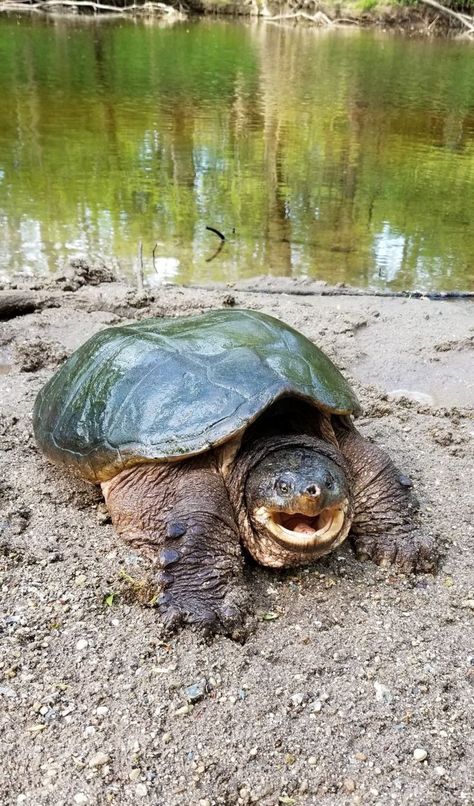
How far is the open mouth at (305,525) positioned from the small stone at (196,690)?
0.52 m

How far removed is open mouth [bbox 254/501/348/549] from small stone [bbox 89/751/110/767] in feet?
2.76

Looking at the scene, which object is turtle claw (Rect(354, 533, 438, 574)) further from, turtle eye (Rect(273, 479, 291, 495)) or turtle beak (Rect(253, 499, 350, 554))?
turtle eye (Rect(273, 479, 291, 495))

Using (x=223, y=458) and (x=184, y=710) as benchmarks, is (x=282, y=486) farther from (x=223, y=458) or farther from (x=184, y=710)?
(x=184, y=710)

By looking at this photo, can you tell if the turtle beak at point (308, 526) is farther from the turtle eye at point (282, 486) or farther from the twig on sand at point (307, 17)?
the twig on sand at point (307, 17)

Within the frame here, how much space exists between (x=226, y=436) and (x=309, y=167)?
9007 mm

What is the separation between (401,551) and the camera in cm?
250

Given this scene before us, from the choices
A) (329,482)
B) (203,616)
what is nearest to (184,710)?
(203,616)

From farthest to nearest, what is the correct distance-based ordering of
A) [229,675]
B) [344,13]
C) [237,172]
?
[344,13], [237,172], [229,675]

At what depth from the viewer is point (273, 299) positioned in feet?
17.3

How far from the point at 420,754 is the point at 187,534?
0.96 meters

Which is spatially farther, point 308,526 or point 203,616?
point 308,526

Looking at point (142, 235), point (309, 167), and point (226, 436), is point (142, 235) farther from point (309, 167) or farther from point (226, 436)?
point (226, 436)

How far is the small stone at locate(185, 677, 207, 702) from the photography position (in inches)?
75.4

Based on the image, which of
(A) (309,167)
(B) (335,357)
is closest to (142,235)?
(B) (335,357)
